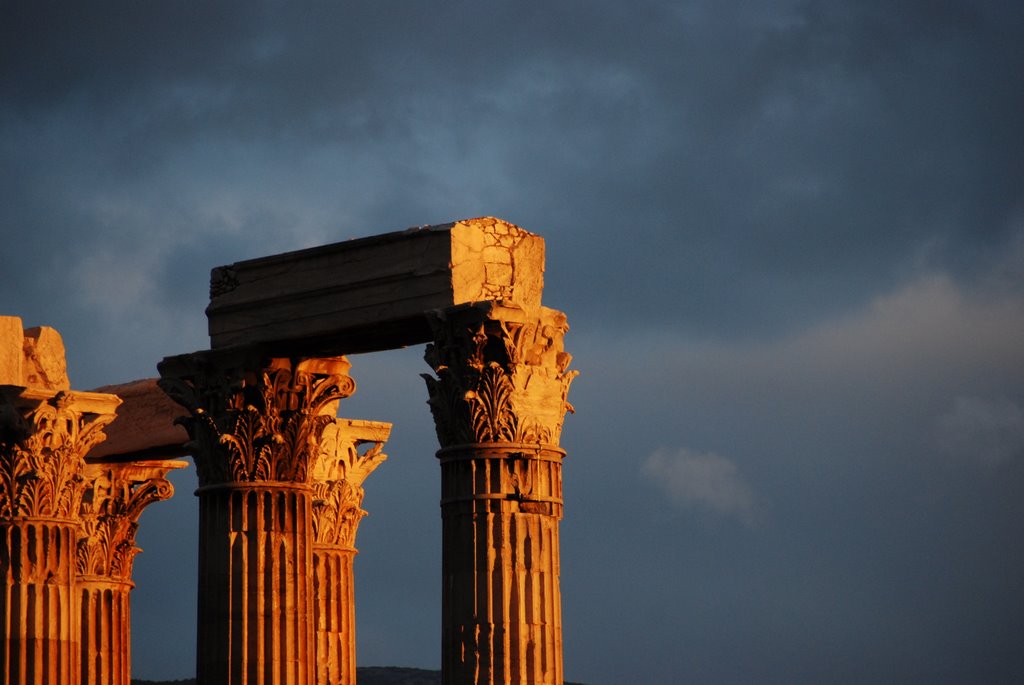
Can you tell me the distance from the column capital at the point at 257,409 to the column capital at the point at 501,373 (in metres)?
4.21

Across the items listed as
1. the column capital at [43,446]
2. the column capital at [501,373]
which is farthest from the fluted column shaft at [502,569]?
the column capital at [43,446]

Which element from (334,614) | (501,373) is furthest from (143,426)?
(501,373)

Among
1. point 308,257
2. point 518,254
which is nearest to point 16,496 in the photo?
point 308,257

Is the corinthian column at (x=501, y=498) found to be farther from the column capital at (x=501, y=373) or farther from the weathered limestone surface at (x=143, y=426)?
the weathered limestone surface at (x=143, y=426)

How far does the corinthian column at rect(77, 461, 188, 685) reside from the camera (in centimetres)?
4978

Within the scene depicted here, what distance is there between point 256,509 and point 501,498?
5556 mm

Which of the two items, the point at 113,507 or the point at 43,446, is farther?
the point at 113,507

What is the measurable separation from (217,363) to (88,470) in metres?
12.8

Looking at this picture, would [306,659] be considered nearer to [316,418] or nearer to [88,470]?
[316,418]

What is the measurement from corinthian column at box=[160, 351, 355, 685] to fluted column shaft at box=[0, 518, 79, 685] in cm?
563

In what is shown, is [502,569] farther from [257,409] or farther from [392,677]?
[392,677]

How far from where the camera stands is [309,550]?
123 feet

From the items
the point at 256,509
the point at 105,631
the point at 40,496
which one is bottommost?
the point at 105,631

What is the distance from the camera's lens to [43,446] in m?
41.8
